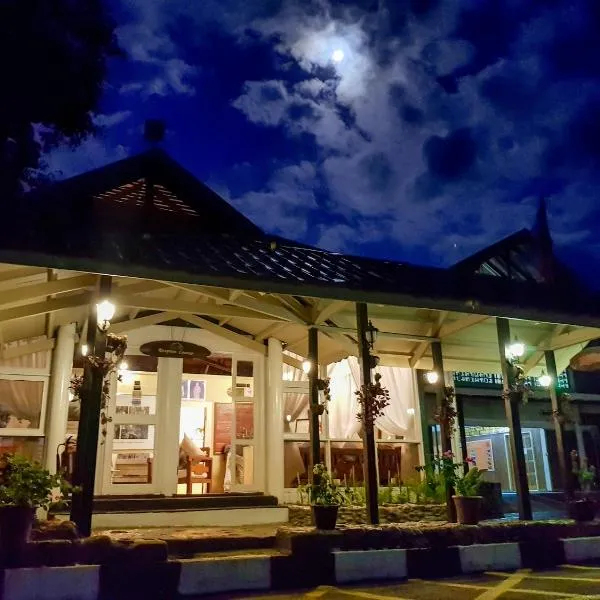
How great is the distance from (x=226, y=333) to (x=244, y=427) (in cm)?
176

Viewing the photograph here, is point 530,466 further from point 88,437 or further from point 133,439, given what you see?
point 88,437

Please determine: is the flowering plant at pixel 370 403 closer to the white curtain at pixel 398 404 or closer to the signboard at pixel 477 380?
the white curtain at pixel 398 404

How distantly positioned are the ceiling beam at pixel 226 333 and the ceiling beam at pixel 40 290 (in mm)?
2858

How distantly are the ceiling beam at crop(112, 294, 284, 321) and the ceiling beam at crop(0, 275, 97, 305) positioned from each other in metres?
0.92

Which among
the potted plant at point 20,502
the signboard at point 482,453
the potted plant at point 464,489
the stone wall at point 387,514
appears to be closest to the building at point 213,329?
the stone wall at point 387,514

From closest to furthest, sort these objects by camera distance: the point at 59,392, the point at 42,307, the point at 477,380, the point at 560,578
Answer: the point at 560,578 → the point at 42,307 → the point at 59,392 → the point at 477,380

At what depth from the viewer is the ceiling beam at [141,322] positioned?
9.19 metres

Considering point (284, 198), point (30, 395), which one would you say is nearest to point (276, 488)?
point (30, 395)

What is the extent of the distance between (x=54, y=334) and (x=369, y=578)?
612 centimetres

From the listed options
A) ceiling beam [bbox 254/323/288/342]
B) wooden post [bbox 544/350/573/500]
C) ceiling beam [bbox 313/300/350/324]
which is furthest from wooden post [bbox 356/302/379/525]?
wooden post [bbox 544/350/573/500]

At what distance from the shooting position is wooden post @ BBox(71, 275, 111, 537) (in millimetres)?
5254

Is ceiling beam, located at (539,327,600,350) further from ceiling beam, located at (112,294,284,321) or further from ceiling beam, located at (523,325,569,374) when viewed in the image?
ceiling beam, located at (112,294,284,321)

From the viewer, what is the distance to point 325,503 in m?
6.21

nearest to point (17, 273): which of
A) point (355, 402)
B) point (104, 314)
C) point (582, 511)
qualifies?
point (104, 314)
